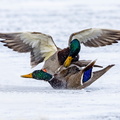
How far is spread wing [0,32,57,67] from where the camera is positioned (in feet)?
22.7

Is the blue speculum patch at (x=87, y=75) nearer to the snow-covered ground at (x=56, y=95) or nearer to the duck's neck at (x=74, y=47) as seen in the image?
the snow-covered ground at (x=56, y=95)

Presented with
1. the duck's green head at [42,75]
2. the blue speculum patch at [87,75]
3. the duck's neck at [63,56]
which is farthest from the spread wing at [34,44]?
the blue speculum patch at [87,75]

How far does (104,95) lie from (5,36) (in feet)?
5.48

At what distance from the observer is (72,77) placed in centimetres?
659

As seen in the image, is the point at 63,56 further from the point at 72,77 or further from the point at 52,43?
the point at 72,77

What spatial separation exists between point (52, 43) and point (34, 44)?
262mm

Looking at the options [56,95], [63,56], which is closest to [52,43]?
[63,56]

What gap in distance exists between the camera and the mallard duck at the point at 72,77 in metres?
6.56

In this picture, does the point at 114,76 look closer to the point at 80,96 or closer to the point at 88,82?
the point at 88,82

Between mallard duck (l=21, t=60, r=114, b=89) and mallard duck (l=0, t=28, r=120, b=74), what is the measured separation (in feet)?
0.31

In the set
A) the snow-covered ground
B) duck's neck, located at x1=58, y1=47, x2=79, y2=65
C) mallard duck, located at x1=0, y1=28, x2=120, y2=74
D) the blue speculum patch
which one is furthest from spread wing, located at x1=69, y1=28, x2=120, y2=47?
the blue speculum patch

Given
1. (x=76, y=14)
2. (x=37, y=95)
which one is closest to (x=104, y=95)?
(x=37, y=95)

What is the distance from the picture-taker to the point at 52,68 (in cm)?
677

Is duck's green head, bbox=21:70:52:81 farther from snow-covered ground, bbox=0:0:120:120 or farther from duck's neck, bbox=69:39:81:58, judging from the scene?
duck's neck, bbox=69:39:81:58
